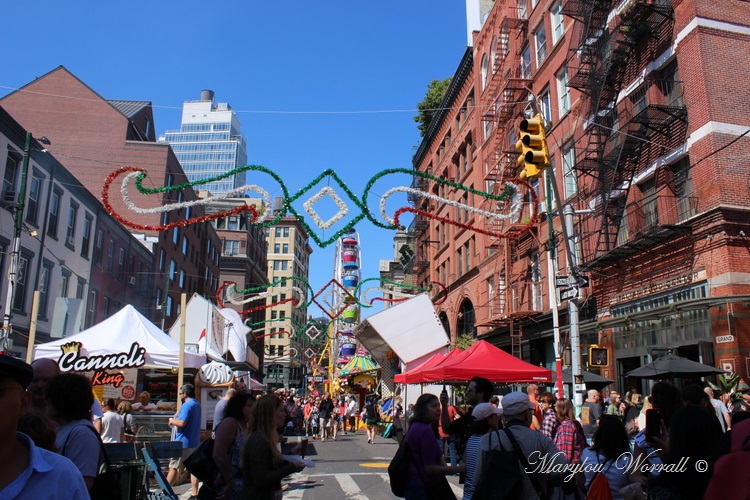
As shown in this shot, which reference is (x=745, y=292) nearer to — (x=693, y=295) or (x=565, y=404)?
(x=693, y=295)

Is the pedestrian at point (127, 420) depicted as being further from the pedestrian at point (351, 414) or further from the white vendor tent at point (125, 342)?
the pedestrian at point (351, 414)

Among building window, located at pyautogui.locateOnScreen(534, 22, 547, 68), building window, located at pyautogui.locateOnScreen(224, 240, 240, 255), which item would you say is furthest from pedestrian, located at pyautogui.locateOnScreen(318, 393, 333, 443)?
building window, located at pyautogui.locateOnScreen(224, 240, 240, 255)

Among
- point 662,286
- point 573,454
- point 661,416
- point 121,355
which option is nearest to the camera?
point 661,416

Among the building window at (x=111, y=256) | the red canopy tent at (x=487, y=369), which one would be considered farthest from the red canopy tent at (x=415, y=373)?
the building window at (x=111, y=256)

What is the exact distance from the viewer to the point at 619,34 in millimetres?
21234

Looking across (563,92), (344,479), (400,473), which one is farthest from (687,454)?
(563,92)

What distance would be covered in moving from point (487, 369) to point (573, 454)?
21.5 ft

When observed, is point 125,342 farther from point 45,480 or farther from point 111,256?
point 111,256

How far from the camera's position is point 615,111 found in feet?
70.9

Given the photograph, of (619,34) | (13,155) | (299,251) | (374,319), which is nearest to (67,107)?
(13,155)

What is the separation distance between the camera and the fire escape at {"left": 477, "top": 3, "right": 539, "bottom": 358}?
97.8ft

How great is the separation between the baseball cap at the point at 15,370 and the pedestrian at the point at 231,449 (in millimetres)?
3408

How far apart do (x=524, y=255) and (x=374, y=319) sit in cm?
1022

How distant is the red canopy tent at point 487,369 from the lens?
13.6 m
